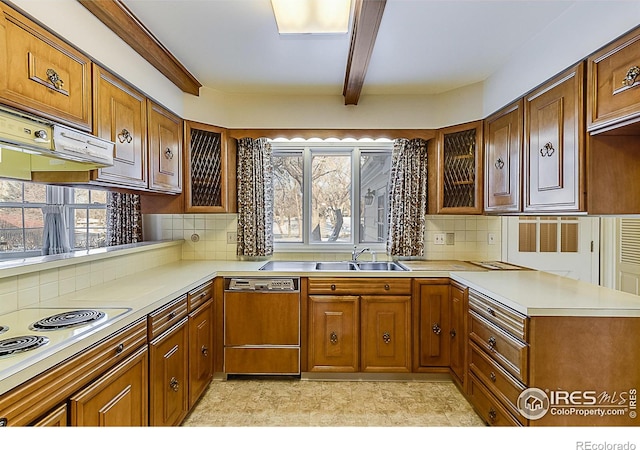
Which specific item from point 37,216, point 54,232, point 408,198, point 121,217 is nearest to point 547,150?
point 408,198

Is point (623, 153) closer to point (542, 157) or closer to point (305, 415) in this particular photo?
point (542, 157)

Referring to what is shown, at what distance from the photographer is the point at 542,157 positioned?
2.04m

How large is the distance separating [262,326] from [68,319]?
1.50 m

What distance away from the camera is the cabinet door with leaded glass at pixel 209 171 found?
292cm

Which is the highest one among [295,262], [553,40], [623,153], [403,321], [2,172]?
→ [553,40]

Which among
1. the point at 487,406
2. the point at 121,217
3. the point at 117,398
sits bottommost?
the point at 487,406

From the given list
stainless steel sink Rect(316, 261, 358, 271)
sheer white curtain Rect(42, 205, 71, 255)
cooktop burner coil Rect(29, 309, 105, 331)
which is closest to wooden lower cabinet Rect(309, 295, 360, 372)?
stainless steel sink Rect(316, 261, 358, 271)

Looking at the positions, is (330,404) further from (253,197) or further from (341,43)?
(341,43)

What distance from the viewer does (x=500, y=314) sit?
1941 millimetres

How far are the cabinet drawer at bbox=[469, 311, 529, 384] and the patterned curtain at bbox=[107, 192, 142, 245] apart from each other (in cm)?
289

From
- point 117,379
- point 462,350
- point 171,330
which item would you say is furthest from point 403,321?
point 117,379

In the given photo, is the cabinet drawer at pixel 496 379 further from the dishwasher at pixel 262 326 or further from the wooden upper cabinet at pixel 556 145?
the dishwasher at pixel 262 326

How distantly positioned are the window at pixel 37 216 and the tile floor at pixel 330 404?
1806 millimetres

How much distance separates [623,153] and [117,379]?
2.61 m
